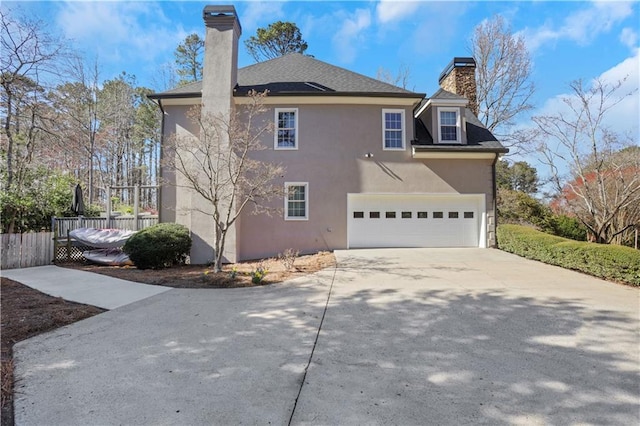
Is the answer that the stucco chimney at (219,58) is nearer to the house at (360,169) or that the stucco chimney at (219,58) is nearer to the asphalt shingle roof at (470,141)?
the house at (360,169)

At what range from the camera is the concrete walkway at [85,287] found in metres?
6.11

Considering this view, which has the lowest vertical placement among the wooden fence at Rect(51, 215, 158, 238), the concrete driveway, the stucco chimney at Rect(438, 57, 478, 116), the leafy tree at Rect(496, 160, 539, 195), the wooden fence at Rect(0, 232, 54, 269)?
the concrete driveway

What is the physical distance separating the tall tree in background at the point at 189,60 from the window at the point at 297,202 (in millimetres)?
18960

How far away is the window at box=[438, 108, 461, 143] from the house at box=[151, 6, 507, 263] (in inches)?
1.6

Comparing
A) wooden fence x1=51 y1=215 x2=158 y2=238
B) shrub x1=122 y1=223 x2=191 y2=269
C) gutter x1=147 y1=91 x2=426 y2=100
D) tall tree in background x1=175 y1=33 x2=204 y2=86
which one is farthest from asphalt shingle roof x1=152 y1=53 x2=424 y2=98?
tall tree in background x1=175 y1=33 x2=204 y2=86

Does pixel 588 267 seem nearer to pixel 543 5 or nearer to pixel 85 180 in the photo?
pixel 543 5

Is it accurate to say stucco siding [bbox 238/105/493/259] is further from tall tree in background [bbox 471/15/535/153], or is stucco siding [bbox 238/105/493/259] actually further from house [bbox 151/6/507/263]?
tall tree in background [bbox 471/15/535/153]

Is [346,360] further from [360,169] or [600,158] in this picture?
[600,158]

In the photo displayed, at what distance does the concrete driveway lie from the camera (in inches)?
101

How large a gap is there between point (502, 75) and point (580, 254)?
54.6 ft

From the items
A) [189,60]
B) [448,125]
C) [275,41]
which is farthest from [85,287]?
[189,60]

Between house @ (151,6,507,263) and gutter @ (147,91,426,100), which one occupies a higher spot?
gutter @ (147,91,426,100)

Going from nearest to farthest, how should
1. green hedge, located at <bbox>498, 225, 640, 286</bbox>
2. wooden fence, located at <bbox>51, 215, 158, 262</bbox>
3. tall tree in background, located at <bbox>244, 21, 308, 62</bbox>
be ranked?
green hedge, located at <bbox>498, 225, 640, 286</bbox> < wooden fence, located at <bbox>51, 215, 158, 262</bbox> < tall tree in background, located at <bbox>244, 21, 308, 62</bbox>

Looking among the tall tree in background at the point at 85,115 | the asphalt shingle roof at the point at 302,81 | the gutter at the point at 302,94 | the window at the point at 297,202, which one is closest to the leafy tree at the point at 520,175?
the asphalt shingle roof at the point at 302,81
